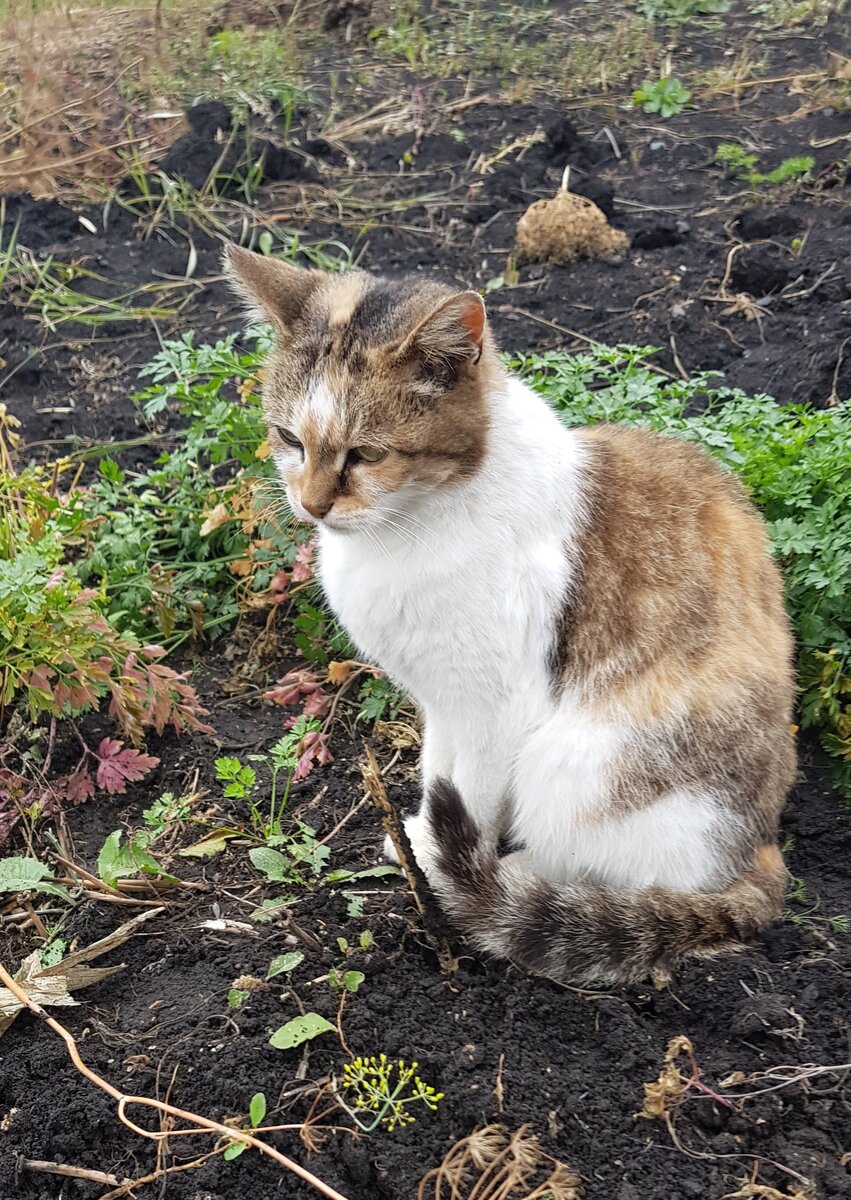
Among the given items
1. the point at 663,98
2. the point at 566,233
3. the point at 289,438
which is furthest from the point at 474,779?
the point at 663,98

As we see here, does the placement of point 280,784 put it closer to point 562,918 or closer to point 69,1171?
point 562,918

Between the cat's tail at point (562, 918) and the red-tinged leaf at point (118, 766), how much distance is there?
3.63 ft

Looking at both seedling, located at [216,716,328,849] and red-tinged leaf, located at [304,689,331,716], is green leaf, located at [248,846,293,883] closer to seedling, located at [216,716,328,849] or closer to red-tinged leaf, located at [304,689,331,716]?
seedling, located at [216,716,328,849]

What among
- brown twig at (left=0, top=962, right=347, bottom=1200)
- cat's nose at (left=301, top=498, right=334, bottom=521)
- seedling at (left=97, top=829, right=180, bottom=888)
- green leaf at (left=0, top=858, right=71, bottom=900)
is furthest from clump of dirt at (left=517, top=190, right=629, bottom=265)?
brown twig at (left=0, top=962, right=347, bottom=1200)

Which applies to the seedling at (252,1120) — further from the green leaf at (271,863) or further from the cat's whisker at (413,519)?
the cat's whisker at (413,519)

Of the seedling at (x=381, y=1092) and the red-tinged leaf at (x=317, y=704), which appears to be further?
the red-tinged leaf at (x=317, y=704)

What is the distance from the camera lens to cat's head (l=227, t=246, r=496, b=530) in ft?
7.81

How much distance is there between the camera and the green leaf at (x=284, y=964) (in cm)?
248

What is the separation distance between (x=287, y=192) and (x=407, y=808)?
4324mm

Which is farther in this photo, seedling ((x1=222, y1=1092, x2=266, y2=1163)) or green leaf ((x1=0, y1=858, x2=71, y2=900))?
green leaf ((x1=0, y1=858, x2=71, y2=900))

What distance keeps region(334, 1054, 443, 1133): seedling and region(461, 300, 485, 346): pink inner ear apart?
1604 mm

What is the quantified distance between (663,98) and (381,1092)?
6.24 m

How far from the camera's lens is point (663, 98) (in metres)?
6.46

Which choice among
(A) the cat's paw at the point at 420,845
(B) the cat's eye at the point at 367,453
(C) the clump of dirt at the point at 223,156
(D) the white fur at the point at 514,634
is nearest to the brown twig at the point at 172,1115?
(A) the cat's paw at the point at 420,845
